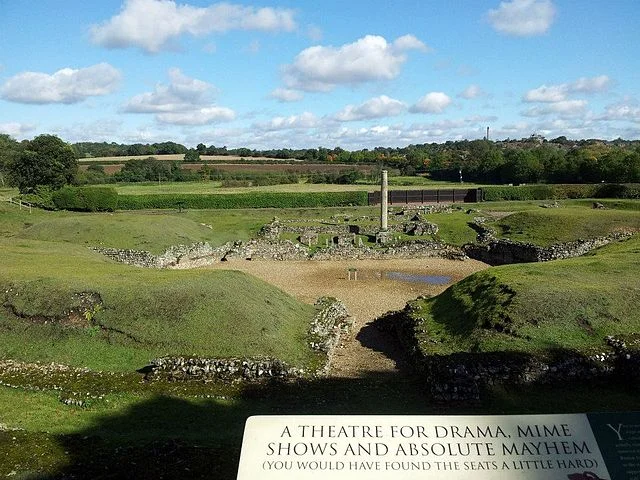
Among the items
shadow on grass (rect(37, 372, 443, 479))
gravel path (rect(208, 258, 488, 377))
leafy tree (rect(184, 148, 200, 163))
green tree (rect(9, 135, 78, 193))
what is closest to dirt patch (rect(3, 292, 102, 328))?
shadow on grass (rect(37, 372, 443, 479))

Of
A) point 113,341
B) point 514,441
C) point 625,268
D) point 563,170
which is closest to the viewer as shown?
point 514,441

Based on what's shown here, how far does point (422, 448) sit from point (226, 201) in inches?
2703

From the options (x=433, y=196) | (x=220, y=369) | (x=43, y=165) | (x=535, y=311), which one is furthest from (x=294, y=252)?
(x=43, y=165)

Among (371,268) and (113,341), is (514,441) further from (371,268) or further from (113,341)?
(371,268)

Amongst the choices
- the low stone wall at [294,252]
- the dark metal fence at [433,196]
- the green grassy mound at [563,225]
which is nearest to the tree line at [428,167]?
the dark metal fence at [433,196]


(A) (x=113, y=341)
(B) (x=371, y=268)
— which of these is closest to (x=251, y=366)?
(A) (x=113, y=341)

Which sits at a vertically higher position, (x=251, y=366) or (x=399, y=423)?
(x=399, y=423)

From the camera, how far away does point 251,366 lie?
778 inches

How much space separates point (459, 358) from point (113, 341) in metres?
13.4

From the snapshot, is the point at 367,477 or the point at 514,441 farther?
the point at 514,441

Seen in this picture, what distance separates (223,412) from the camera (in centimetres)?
1731

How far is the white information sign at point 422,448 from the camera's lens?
8547mm

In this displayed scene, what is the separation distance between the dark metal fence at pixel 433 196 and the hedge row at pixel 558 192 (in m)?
1.96

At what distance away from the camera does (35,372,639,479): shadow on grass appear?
41.7 ft
